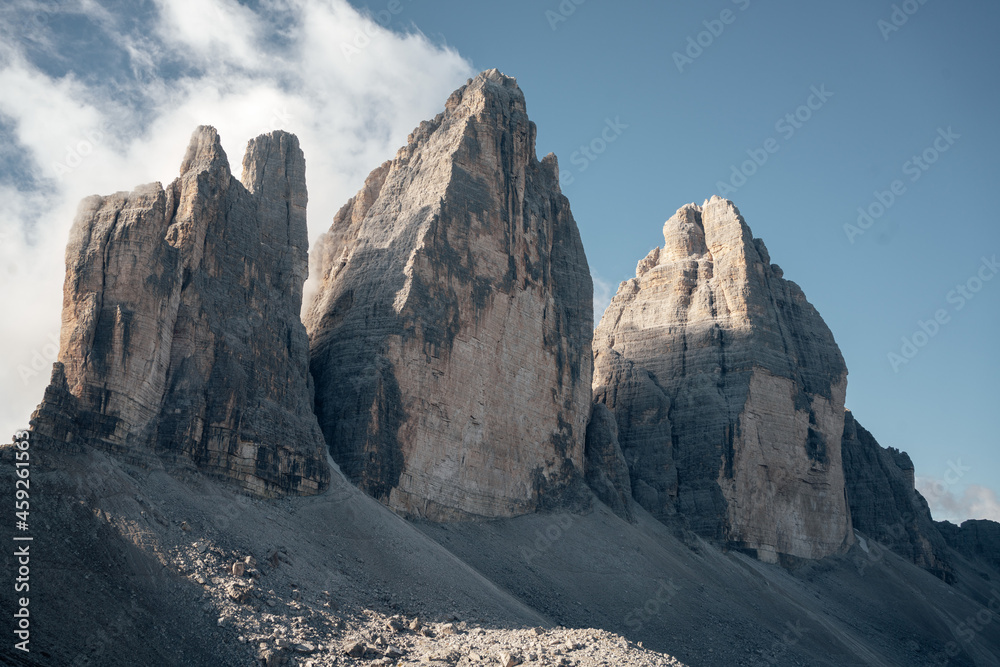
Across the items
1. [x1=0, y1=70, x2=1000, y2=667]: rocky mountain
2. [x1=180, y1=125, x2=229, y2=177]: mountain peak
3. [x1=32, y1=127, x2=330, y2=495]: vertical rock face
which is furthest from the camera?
[x1=180, y1=125, x2=229, y2=177]: mountain peak

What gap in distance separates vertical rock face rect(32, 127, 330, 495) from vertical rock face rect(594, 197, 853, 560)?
31.7m

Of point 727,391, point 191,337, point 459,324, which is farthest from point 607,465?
point 191,337

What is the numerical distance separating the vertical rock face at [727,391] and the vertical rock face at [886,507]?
1009 centimetres

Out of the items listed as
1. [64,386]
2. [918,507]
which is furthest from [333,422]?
[918,507]

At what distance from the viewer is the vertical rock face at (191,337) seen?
41.2 meters

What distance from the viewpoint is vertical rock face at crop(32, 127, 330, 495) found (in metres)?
41.2

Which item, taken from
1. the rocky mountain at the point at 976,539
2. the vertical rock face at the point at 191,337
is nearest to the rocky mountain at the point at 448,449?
the vertical rock face at the point at 191,337

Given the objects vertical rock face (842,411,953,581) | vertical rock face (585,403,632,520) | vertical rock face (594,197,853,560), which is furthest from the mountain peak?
vertical rock face (842,411,953,581)

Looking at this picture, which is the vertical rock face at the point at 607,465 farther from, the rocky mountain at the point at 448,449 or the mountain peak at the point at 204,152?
the mountain peak at the point at 204,152

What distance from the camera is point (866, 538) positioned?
84375mm

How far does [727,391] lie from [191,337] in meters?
44.1

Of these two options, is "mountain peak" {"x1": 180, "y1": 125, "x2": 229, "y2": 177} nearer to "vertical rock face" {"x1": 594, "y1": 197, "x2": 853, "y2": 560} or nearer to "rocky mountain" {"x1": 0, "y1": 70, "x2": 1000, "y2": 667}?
"rocky mountain" {"x1": 0, "y1": 70, "x2": 1000, "y2": 667}

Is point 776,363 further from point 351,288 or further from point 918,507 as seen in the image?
point 351,288

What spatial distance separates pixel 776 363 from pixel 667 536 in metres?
19.8
